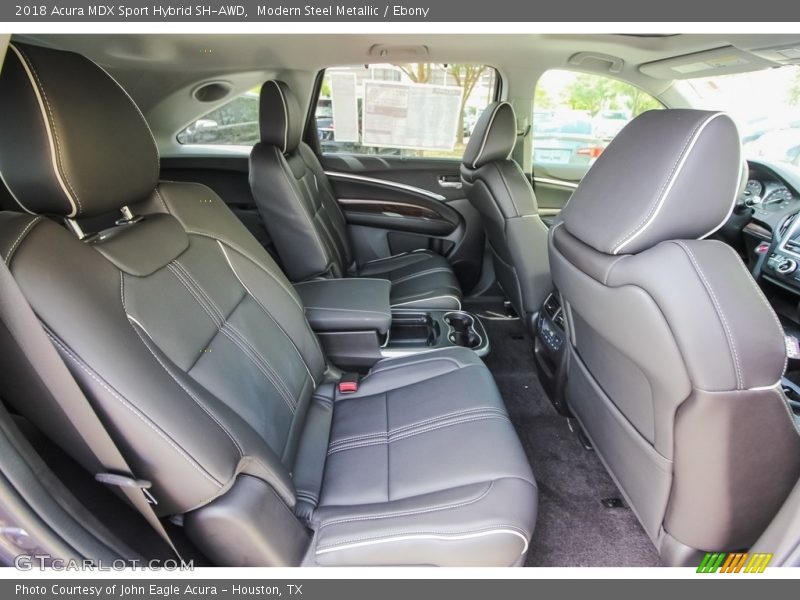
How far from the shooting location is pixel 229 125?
2979 millimetres

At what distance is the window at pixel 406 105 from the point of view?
8.79ft

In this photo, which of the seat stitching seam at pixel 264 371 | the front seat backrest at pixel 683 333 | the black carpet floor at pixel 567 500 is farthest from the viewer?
the black carpet floor at pixel 567 500

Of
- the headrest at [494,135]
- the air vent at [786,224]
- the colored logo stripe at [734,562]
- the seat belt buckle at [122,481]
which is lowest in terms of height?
the colored logo stripe at [734,562]

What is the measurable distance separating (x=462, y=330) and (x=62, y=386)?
1.44 metres

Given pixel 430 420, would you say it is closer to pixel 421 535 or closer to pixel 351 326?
pixel 421 535

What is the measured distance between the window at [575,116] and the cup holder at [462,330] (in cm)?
130

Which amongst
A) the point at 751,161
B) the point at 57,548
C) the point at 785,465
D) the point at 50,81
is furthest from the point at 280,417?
the point at 751,161

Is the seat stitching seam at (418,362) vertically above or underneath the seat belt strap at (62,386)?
underneath

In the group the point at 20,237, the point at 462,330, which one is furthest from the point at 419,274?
the point at 20,237

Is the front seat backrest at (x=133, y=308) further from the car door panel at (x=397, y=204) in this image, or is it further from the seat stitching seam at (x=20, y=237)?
the car door panel at (x=397, y=204)

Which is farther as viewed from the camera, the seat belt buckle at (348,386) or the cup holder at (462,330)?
the cup holder at (462,330)

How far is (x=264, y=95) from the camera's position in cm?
208

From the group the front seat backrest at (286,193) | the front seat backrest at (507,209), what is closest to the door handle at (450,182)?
the front seat backrest at (507,209)
